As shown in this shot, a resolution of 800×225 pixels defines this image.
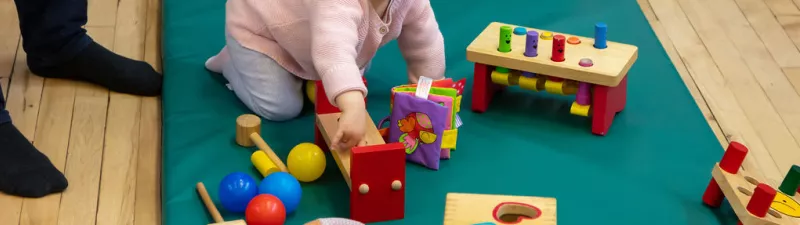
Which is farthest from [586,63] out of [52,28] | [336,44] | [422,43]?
[52,28]

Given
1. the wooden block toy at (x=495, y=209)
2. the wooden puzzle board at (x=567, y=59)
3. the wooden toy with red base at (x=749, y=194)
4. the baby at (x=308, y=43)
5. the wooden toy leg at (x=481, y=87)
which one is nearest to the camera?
the wooden block toy at (x=495, y=209)

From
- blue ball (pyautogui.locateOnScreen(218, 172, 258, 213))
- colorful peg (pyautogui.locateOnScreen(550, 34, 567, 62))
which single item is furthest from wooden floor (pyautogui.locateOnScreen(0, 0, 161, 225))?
colorful peg (pyautogui.locateOnScreen(550, 34, 567, 62))

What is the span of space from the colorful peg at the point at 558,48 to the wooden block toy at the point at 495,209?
393 mm

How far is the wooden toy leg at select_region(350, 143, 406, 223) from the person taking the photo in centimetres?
124

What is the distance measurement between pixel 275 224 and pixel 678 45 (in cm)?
104

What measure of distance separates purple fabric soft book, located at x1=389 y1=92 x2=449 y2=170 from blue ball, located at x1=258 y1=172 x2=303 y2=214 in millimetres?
190

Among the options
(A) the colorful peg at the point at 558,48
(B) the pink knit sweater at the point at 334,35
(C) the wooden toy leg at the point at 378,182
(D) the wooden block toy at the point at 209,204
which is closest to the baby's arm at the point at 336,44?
(B) the pink knit sweater at the point at 334,35

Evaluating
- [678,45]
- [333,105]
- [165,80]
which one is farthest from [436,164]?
[678,45]

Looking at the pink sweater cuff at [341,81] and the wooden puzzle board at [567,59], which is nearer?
the pink sweater cuff at [341,81]

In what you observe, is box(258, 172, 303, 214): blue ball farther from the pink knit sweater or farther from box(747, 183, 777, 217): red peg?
box(747, 183, 777, 217): red peg

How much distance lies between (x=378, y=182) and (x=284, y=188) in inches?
5.0

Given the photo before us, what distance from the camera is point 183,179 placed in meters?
1.40

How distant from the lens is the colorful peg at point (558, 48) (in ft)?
4.93

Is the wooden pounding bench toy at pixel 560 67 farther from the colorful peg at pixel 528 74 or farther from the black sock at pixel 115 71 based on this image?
the black sock at pixel 115 71
